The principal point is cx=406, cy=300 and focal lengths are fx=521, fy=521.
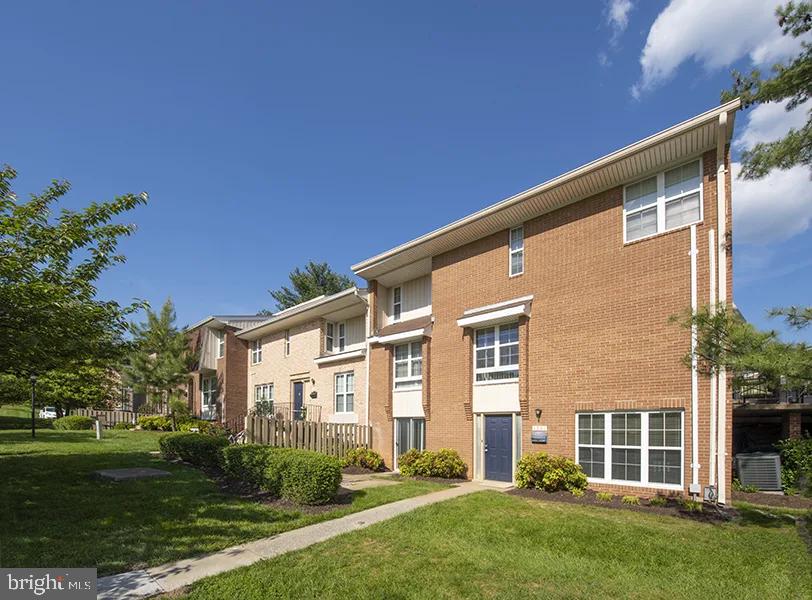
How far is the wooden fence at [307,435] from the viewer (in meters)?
16.6

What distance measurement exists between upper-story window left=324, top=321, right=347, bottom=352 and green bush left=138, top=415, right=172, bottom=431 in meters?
14.3

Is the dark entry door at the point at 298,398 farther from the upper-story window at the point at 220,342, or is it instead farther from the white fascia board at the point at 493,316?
the white fascia board at the point at 493,316

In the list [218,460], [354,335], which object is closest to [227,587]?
[218,460]

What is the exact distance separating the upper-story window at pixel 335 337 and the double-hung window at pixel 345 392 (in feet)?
6.10

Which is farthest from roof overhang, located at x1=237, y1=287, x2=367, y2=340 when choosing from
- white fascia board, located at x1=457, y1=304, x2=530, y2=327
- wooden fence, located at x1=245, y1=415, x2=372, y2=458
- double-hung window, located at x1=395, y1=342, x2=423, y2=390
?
white fascia board, located at x1=457, y1=304, x2=530, y2=327

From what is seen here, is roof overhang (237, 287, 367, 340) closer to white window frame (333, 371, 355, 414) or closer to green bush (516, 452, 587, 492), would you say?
white window frame (333, 371, 355, 414)

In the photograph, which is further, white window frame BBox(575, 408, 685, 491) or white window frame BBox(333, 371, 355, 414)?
white window frame BBox(333, 371, 355, 414)

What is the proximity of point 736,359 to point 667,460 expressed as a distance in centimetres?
448

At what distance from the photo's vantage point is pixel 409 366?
18547 mm

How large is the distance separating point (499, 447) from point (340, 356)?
9289 mm

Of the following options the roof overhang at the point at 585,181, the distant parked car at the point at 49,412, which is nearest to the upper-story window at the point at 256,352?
the roof overhang at the point at 585,181

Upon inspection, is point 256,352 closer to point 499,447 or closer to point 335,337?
point 335,337

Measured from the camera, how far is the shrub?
1030cm

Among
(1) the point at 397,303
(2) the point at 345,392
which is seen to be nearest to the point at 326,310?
(2) the point at 345,392
